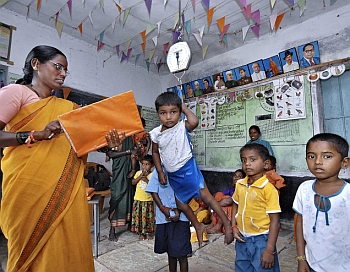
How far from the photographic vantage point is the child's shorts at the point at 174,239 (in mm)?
1842

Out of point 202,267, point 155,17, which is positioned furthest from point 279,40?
point 202,267

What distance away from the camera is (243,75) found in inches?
182

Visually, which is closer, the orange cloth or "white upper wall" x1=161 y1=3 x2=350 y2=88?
the orange cloth

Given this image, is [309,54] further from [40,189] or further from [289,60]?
[40,189]

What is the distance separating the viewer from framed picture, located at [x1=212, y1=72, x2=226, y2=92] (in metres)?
4.98

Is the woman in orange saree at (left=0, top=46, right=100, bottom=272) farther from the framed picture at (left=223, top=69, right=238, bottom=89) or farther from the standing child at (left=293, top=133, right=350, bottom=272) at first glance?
the framed picture at (left=223, top=69, right=238, bottom=89)

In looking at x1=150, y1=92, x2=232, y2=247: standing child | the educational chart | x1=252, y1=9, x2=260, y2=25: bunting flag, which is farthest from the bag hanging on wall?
x1=252, y1=9, x2=260, y2=25: bunting flag

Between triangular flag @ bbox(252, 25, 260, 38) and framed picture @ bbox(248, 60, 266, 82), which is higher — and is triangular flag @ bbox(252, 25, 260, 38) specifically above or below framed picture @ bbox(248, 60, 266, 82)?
above

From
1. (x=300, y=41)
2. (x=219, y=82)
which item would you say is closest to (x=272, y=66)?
(x=300, y=41)

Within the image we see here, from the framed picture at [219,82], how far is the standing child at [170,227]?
3589 millimetres

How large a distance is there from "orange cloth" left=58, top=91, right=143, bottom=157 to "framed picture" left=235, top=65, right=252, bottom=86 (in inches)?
155

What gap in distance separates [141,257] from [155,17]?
3676mm

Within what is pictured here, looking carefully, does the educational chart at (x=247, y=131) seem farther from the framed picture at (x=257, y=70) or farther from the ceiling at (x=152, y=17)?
the ceiling at (x=152, y=17)

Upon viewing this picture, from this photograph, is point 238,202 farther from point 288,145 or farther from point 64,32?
point 64,32
